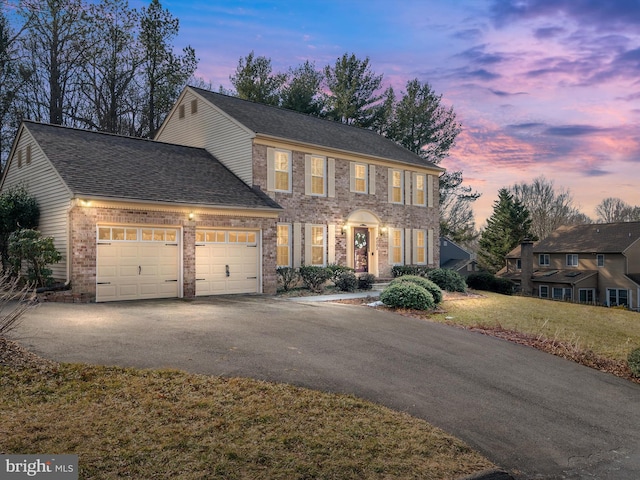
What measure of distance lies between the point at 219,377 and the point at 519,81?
16.7 m

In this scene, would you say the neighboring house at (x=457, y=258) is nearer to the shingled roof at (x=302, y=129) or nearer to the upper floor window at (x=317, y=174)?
the shingled roof at (x=302, y=129)

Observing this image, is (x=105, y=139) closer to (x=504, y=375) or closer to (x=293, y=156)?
(x=293, y=156)

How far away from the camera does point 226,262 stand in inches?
639

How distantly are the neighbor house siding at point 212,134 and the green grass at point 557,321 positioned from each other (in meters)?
9.38

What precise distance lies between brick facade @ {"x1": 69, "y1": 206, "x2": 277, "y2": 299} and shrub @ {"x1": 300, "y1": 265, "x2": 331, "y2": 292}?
5.13 feet

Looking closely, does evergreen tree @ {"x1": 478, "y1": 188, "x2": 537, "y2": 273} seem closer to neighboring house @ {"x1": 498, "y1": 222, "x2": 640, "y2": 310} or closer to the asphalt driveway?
neighboring house @ {"x1": 498, "y1": 222, "x2": 640, "y2": 310}

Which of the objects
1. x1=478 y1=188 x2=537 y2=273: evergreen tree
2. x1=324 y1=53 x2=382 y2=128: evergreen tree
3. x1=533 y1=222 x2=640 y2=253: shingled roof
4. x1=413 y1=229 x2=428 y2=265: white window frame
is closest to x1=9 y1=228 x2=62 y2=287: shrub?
x1=413 y1=229 x2=428 y2=265: white window frame

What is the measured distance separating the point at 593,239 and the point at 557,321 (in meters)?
28.7

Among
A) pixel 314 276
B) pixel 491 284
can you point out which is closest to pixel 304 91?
pixel 491 284

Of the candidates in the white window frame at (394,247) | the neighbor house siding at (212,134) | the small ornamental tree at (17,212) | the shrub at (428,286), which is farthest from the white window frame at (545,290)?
the small ornamental tree at (17,212)

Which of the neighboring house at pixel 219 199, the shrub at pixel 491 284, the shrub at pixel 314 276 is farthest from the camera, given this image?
the shrub at pixel 491 284

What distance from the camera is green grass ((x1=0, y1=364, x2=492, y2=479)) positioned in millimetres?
4141

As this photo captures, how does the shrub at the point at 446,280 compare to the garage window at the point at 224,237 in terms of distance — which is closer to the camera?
the garage window at the point at 224,237

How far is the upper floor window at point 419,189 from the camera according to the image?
951 inches
